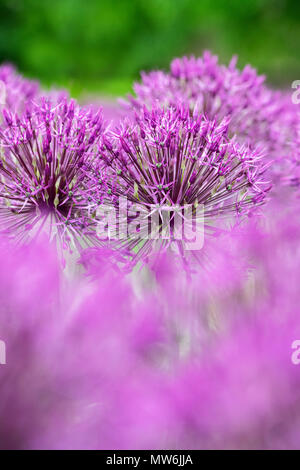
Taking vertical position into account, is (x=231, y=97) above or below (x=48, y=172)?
above

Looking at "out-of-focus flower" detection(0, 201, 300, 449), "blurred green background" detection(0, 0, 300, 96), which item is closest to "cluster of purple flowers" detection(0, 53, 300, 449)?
"out-of-focus flower" detection(0, 201, 300, 449)

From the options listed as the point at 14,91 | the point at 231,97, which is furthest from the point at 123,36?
the point at 231,97

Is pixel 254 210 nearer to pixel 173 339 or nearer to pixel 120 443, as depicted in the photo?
pixel 173 339

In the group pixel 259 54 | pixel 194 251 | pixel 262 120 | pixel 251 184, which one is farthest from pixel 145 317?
pixel 259 54

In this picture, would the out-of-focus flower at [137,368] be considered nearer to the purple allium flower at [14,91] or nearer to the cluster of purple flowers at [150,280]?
the cluster of purple flowers at [150,280]

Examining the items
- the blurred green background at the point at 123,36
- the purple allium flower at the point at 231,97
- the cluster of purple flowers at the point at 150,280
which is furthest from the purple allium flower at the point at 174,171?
the blurred green background at the point at 123,36

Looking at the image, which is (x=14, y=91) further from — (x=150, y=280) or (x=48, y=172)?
(x=150, y=280)

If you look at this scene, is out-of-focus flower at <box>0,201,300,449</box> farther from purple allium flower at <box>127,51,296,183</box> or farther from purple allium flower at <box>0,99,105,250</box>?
purple allium flower at <box>127,51,296,183</box>
